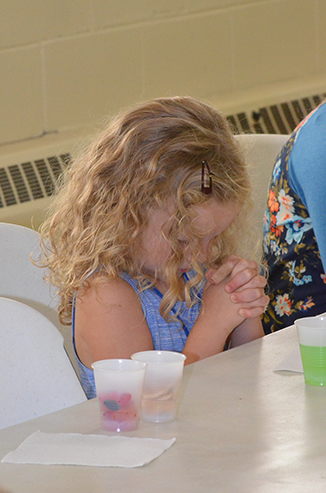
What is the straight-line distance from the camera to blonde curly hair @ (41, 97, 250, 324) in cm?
120

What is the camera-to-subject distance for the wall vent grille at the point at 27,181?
275 centimetres

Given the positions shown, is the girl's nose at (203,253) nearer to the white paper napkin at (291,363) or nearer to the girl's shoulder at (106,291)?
the girl's shoulder at (106,291)

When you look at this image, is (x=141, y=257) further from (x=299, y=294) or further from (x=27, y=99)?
(x=27, y=99)

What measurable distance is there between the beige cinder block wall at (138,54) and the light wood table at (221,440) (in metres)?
2.04

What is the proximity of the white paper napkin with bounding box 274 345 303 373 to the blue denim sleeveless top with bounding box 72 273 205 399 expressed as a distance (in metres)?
0.34

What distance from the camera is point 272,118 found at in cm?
320

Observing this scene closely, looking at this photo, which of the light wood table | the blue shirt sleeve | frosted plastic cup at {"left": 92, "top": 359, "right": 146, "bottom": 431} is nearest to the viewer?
the light wood table

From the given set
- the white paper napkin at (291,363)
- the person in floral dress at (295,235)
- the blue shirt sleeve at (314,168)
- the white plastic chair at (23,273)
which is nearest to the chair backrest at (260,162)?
the person in floral dress at (295,235)

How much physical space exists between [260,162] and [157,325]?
0.72m

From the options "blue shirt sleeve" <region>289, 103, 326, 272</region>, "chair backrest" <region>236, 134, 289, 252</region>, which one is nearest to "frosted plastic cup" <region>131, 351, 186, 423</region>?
"blue shirt sleeve" <region>289, 103, 326, 272</region>

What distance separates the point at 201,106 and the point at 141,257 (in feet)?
1.08

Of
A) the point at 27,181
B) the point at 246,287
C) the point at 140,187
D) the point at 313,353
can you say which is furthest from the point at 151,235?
the point at 27,181

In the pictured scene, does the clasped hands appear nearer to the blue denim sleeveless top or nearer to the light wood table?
the blue denim sleeveless top

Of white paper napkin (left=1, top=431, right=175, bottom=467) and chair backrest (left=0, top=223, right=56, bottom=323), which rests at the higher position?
white paper napkin (left=1, top=431, right=175, bottom=467)
